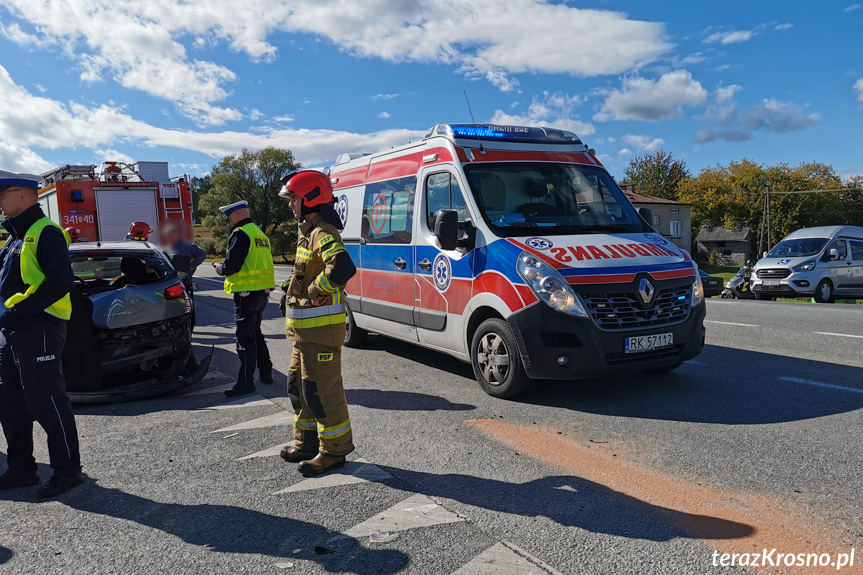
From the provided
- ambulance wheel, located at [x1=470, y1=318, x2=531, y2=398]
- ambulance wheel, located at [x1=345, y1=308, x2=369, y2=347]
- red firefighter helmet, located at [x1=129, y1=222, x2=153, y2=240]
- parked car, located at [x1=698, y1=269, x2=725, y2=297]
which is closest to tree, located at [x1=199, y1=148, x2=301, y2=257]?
parked car, located at [x1=698, y1=269, x2=725, y2=297]

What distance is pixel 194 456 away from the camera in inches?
181

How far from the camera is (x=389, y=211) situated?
25.0 feet

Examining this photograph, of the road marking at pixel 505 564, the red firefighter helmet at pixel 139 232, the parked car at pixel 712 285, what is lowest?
the parked car at pixel 712 285

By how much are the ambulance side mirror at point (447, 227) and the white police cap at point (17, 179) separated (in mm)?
3113

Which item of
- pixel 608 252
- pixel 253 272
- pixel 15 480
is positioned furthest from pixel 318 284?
pixel 608 252

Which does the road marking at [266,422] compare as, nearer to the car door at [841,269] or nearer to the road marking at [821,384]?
the road marking at [821,384]

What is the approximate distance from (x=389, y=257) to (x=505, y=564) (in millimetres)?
4924

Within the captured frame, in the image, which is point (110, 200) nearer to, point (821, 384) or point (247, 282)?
point (247, 282)

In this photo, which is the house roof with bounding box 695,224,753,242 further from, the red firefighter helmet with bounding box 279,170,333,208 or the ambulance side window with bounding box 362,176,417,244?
the red firefighter helmet with bounding box 279,170,333,208

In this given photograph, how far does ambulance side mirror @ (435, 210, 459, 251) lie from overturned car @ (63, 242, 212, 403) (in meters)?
2.77

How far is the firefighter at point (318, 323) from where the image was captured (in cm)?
414

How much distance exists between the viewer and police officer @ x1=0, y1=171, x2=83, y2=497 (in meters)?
3.89

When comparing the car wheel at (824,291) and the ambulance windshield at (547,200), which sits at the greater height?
the ambulance windshield at (547,200)

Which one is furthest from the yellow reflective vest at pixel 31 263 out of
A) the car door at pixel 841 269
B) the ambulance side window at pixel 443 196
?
the car door at pixel 841 269
